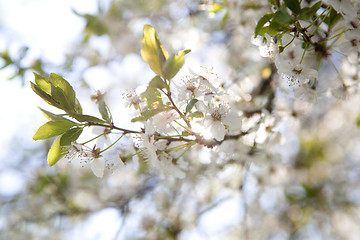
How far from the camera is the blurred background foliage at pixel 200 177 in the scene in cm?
158

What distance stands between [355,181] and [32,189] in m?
3.15

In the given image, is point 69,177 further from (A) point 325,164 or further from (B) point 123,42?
(A) point 325,164

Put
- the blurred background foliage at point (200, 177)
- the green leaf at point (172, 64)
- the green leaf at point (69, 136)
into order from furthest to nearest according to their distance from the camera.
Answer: the blurred background foliage at point (200, 177) < the green leaf at point (69, 136) < the green leaf at point (172, 64)

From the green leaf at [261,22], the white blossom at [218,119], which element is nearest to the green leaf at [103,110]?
the white blossom at [218,119]

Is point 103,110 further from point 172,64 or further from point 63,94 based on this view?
point 172,64

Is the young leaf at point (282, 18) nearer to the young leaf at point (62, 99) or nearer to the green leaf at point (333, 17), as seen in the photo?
the green leaf at point (333, 17)

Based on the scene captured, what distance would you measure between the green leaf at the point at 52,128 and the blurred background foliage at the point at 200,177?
0.65 meters

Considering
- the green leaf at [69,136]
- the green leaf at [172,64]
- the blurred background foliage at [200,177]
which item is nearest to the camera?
the green leaf at [172,64]

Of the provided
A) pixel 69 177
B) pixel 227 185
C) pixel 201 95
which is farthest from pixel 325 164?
pixel 201 95

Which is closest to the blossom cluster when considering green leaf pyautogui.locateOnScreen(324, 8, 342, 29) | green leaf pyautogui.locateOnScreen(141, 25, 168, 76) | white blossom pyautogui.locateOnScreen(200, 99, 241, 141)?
green leaf pyautogui.locateOnScreen(324, 8, 342, 29)

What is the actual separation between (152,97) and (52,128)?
24cm

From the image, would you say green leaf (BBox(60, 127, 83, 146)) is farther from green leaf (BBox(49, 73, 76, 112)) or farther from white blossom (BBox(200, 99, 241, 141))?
white blossom (BBox(200, 99, 241, 141))

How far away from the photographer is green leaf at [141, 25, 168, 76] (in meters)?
0.56

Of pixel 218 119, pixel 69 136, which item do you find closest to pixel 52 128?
pixel 69 136
